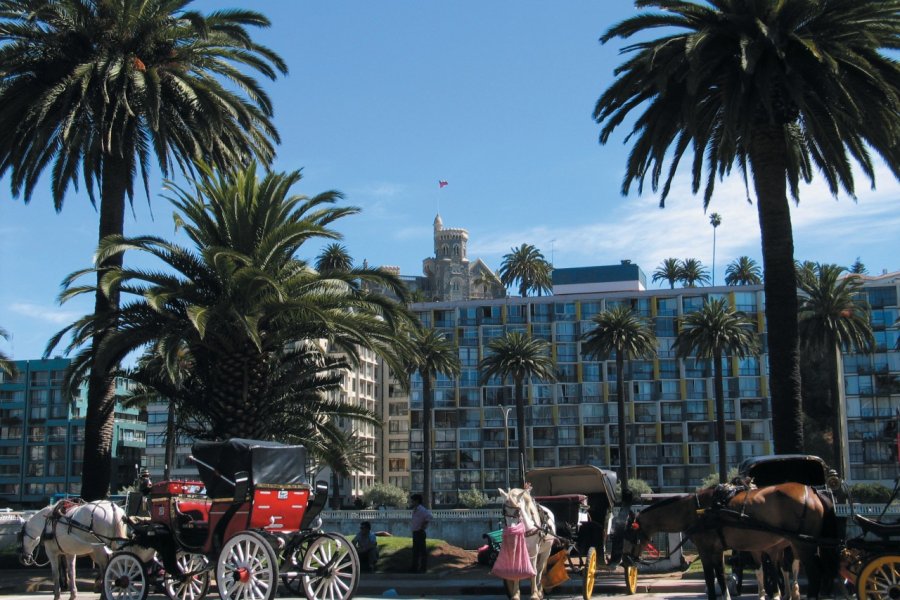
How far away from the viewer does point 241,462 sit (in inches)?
568

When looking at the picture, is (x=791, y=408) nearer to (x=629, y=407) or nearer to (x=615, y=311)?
(x=615, y=311)

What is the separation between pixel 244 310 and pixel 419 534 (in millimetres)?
6941

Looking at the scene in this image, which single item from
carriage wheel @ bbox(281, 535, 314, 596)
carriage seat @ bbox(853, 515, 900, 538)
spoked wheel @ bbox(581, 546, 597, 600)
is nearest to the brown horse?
carriage seat @ bbox(853, 515, 900, 538)

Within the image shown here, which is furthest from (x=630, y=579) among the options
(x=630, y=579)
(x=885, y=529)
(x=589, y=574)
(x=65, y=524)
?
(x=65, y=524)

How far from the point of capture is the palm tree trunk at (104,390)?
25156 mm

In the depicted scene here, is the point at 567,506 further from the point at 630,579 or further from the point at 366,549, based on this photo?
the point at 366,549

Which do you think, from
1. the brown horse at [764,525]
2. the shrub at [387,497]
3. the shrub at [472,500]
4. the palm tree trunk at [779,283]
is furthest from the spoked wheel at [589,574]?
the shrub at [387,497]

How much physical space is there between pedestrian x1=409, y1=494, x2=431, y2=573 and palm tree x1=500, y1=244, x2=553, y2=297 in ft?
349

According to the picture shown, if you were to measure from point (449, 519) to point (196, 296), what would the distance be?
66.5 feet

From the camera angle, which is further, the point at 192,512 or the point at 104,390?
the point at 104,390

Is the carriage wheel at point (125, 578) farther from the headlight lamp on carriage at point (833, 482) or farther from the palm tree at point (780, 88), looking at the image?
the palm tree at point (780, 88)

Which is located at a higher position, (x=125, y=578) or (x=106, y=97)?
(x=106, y=97)

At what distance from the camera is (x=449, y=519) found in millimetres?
39844

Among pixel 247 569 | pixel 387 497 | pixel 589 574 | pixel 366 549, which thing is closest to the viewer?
pixel 247 569
